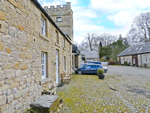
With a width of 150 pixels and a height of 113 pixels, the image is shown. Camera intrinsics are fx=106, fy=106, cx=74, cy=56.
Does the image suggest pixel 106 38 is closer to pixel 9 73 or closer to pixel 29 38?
pixel 29 38

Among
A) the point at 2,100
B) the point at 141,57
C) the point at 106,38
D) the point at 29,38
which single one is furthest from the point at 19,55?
the point at 106,38

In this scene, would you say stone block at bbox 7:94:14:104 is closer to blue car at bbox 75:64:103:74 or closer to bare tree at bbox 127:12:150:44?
blue car at bbox 75:64:103:74

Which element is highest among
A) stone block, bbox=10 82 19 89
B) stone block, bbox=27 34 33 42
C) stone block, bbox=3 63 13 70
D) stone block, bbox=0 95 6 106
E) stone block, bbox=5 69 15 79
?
stone block, bbox=27 34 33 42

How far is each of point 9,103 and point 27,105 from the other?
94 centimetres

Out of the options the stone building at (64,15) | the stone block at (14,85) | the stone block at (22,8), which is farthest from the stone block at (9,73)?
the stone building at (64,15)

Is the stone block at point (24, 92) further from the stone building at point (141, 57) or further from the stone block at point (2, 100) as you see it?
the stone building at point (141, 57)

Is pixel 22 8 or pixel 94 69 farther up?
pixel 22 8

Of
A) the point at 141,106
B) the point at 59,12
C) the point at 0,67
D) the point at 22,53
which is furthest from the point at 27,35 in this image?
the point at 59,12

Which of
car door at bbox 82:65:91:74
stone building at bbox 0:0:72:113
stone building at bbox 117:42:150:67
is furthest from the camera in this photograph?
stone building at bbox 117:42:150:67

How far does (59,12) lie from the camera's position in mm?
16797

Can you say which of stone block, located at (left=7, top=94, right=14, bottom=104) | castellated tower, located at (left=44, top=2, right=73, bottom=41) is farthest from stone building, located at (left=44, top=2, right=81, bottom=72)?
stone block, located at (left=7, top=94, right=14, bottom=104)

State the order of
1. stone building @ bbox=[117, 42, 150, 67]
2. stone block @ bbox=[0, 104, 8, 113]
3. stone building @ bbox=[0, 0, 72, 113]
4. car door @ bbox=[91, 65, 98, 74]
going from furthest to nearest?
stone building @ bbox=[117, 42, 150, 67]
car door @ bbox=[91, 65, 98, 74]
stone building @ bbox=[0, 0, 72, 113]
stone block @ bbox=[0, 104, 8, 113]

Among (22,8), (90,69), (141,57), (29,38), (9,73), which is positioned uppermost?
(22,8)

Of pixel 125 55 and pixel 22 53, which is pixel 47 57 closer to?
pixel 22 53
